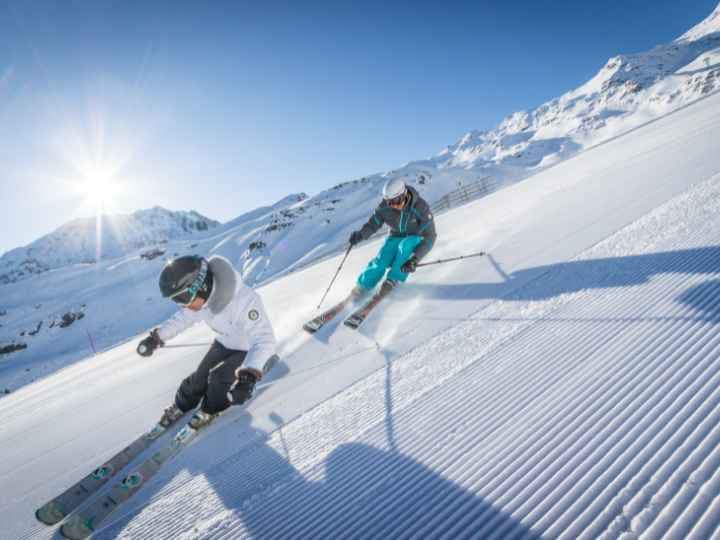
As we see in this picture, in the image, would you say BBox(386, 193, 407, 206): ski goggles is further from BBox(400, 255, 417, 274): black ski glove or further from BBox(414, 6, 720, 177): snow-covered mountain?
BBox(414, 6, 720, 177): snow-covered mountain

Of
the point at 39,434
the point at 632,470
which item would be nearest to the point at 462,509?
the point at 632,470

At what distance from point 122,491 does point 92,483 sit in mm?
475

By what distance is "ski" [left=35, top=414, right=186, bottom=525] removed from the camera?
283 centimetres

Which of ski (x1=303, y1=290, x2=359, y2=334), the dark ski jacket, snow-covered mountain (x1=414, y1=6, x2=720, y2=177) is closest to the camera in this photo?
ski (x1=303, y1=290, x2=359, y2=334)

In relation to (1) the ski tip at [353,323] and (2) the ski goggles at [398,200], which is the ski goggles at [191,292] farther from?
(2) the ski goggles at [398,200]

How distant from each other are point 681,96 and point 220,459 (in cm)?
16534

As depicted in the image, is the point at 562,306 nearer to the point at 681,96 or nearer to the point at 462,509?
the point at 462,509

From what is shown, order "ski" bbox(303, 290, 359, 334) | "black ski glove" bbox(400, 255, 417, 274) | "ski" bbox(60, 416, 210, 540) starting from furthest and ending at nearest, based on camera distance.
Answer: "black ski glove" bbox(400, 255, 417, 274)
"ski" bbox(303, 290, 359, 334)
"ski" bbox(60, 416, 210, 540)

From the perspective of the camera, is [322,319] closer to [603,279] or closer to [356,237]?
[356,237]

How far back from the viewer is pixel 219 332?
3869mm

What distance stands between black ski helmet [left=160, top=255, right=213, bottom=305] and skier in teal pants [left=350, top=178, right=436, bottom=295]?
2.81 meters

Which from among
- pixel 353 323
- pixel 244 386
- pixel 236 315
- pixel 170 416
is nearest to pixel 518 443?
pixel 244 386

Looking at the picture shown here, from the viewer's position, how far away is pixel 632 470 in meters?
1.79

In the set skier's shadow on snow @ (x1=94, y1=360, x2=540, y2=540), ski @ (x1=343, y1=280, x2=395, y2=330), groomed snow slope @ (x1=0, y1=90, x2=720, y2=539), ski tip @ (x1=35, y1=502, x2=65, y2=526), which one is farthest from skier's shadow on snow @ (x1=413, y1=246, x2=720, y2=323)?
A: ski tip @ (x1=35, y1=502, x2=65, y2=526)
